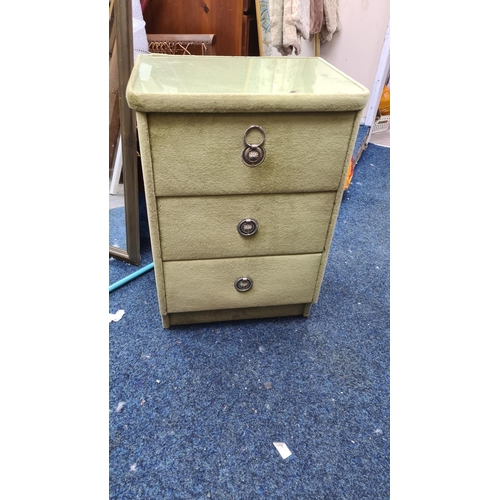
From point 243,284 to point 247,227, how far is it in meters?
0.16

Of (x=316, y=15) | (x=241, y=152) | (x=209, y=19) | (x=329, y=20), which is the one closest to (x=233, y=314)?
(x=241, y=152)

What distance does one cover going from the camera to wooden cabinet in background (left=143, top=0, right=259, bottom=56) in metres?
1.21

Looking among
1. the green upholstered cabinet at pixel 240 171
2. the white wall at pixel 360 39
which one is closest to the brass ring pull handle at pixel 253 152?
the green upholstered cabinet at pixel 240 171

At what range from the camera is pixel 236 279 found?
2.80 feet

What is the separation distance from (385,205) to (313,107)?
3.45 feet

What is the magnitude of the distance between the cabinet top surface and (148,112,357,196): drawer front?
23mm

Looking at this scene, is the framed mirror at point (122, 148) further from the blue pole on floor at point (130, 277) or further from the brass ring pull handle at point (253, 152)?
the brass ring pull handle at point (253, 152)

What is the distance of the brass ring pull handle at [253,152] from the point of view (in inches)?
26.1

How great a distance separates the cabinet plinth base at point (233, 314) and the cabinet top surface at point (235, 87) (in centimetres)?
51

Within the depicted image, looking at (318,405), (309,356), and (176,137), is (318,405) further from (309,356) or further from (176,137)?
(176,137)

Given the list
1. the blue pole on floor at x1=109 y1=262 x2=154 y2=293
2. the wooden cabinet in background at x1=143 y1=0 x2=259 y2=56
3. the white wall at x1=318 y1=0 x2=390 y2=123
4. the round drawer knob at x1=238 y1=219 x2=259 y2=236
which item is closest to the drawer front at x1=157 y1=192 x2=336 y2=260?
the round drawer knob at x1=238 y1=219 x2=259 y2=236

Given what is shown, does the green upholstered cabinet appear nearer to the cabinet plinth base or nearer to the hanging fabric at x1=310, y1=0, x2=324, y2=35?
the cabinet plinth base

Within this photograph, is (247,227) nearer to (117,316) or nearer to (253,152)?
(253,152)

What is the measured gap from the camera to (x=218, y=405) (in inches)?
30.3
